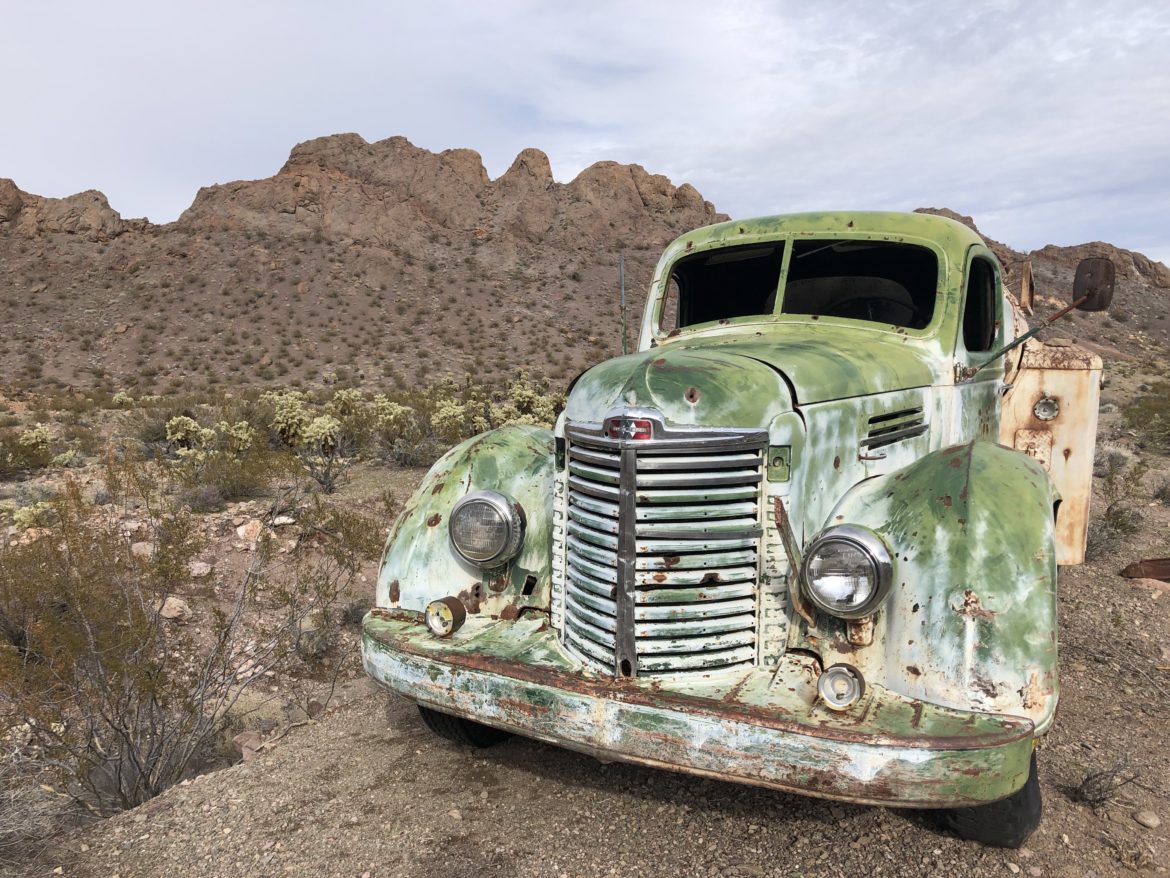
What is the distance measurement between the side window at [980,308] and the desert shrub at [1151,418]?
36.2ft

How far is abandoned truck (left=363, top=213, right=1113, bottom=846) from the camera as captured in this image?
2.37 m

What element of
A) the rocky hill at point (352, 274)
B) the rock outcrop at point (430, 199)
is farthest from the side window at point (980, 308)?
the rock outcrop at point (430, 199)

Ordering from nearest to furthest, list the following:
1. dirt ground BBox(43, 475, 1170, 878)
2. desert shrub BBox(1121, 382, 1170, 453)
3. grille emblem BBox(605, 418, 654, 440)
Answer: grille emblem BBox(605, 418, 654, 440) → dirt ground BBox(43, 475, 1170, 878) → desert shrub BBox(1121, 382, 1170, 453)

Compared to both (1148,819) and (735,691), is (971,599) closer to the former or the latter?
(735,691)

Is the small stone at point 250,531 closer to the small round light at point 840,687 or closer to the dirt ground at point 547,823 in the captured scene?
the dirt ground at point 547,823

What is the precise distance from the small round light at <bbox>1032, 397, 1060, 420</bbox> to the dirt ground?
6.65 ft

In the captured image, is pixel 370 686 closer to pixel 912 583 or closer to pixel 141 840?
pixel 141 840

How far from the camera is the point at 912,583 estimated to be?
8.36 feet

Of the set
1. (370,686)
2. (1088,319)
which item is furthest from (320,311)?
(1088,319)

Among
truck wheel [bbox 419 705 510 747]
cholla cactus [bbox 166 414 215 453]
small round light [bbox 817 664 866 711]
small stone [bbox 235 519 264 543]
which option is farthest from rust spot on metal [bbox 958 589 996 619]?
cholla cactus [bbox 166 414 215 453]

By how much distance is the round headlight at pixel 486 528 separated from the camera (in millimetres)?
3295

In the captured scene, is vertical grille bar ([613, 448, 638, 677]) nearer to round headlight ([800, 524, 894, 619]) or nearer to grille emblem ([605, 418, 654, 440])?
grille emblem ([605, 418, 654, 440])

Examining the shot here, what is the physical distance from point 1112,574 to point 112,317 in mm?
36732

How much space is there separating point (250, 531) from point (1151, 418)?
1620 centimetres
